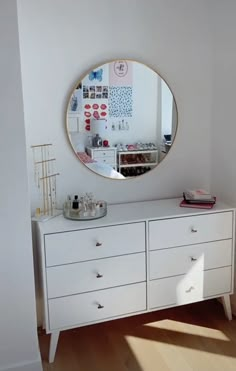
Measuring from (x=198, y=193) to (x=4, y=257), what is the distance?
1.27m

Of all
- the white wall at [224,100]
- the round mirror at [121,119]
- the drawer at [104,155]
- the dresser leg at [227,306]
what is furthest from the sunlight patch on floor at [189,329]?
the drawer at [104,155]

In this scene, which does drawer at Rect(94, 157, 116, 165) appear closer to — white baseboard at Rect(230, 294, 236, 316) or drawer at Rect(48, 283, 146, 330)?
drawer at Rect(48, 283, 146, 330)

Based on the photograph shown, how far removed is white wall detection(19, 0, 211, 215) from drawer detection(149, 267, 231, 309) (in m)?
0.60

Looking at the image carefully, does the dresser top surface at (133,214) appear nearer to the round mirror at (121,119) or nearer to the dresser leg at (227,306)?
the round mirror at (121,119)

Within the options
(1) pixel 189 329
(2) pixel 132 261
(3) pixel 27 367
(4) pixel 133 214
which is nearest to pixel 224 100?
(4) pixel 133 214

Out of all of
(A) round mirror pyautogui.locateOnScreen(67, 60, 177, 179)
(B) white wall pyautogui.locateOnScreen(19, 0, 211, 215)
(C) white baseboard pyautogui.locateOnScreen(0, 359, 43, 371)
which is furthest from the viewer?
(A) round mirror pyautogui.locateOnScreen(67, 60, 177, 179)

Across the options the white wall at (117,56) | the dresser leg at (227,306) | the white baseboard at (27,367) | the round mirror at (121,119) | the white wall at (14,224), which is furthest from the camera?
the dresser leg at (227,306)

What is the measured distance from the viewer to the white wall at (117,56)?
246 centimetres

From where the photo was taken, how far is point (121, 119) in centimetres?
269

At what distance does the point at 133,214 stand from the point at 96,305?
0.57 meters

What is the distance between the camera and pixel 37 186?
258cm

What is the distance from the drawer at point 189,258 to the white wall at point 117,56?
0.47 meters

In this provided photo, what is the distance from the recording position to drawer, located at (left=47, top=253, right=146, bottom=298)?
2.31m

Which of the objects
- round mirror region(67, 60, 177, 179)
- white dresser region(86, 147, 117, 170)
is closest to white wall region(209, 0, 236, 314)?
round mirror region(67, 60, 177, 179)
